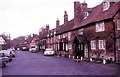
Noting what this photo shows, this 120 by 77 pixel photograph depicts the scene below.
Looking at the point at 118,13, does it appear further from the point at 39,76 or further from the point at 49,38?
the point at 49,38

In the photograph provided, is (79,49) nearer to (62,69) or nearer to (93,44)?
(93,44)

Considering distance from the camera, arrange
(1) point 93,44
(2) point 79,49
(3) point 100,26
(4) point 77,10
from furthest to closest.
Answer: (4) point 77,10 → (2) point 79,49 → (1) point 93,44 → (3) point 100,26

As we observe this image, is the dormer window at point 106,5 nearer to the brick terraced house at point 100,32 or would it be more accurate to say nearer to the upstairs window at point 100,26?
the brick terraced house at point 100,32

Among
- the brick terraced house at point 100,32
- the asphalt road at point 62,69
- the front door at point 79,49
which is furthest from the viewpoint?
the front door at point 79,49

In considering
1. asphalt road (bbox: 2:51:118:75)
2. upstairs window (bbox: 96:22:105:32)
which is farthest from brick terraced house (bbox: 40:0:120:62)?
asphalt road (bbox: 2:51:118:75)

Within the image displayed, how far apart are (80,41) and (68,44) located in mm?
12720

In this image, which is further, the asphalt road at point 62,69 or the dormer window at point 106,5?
the dormer window at point 106,5

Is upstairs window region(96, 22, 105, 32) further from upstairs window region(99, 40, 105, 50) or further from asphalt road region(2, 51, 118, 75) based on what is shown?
asphalt road region(2, 51, 118, 75)

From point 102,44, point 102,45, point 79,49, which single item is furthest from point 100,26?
point 79,49

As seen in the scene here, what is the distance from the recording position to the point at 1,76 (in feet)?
54.1

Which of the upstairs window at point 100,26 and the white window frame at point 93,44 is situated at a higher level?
the upstairs window at point 100,26

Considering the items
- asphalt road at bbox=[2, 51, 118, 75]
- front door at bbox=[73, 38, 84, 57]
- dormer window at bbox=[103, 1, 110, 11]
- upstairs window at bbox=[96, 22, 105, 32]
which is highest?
dormer window at bbox=[103, 1, 110, 11]

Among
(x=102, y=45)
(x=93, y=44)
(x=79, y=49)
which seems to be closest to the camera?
(x=102, y=45)

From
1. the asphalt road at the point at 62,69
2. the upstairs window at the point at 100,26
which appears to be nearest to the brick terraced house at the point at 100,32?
the upstairs window at the point at 100,26
